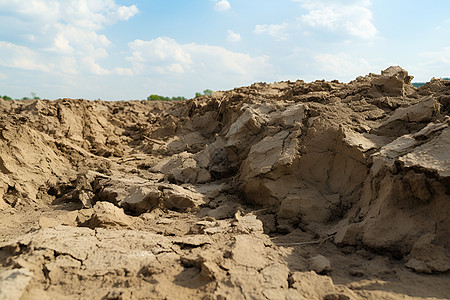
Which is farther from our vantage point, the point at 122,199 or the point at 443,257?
the point at 122,199

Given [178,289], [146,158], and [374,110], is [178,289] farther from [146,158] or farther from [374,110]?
[146,158]

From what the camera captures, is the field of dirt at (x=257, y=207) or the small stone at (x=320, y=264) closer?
the field of dirt at (x=257, y=207)

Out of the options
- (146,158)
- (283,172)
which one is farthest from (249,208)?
(146,158)

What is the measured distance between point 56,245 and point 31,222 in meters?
1.55

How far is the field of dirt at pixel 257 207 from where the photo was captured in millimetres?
2338

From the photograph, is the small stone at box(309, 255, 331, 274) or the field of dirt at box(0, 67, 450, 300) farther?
the small stone at box(309, 255, 331, 274)

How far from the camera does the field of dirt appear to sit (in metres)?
2.34

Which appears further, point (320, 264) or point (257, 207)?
point (257, 207)

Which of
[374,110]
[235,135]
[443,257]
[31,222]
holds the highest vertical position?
[374,110]

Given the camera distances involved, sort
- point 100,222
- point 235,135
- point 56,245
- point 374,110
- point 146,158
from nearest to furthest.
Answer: point 56,245
point 100,222
point 374,110
point 235,135
point 146,158

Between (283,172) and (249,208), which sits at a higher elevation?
(283,172)

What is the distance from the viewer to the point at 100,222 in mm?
3348

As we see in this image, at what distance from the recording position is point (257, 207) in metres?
4.11

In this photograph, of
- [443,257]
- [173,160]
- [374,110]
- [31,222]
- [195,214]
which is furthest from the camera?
[173,160]
